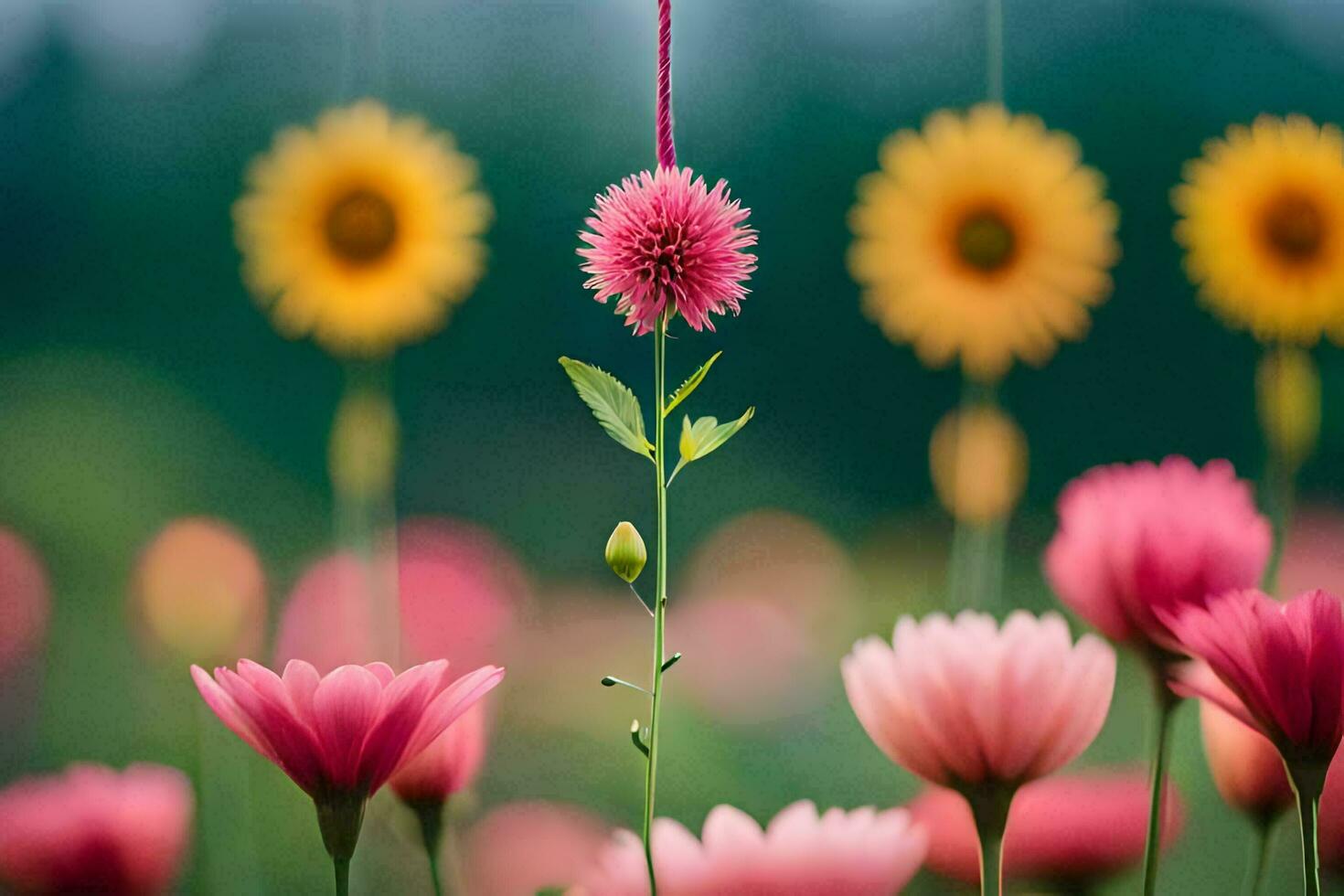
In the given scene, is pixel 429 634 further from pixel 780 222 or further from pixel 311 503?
pixel 780 222

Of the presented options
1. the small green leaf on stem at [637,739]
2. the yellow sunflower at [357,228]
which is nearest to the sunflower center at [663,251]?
the yellow sunflower at [357,228]

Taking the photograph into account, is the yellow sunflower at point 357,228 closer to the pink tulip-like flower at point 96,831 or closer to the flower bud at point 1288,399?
the pink tulip-like flower at point 96,831

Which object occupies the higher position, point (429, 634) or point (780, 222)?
point (780, 222)

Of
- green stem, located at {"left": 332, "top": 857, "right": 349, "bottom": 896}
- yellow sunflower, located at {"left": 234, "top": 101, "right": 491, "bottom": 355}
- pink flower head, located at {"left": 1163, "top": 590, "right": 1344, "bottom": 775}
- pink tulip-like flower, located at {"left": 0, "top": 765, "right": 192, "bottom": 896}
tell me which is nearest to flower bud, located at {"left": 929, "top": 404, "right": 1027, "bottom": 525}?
pink flower head, located at {"left": 1163, "top": 590, "right": 1344, "bottom": 775}

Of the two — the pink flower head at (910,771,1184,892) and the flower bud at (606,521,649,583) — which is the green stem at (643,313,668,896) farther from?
the pink flower head at (910,771,1184,892)

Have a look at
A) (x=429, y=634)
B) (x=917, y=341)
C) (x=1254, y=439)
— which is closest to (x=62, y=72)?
(x=429, y=634)

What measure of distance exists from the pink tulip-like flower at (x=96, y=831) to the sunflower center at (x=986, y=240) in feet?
2.14

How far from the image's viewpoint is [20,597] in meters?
0.68

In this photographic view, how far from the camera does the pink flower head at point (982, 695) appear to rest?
0.62m

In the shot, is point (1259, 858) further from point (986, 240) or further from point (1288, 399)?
point (986, 240)

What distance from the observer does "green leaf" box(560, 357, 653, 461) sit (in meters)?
0.63

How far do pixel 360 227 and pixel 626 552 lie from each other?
0.29 meters

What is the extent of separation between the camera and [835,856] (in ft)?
2.11

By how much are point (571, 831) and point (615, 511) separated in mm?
220
